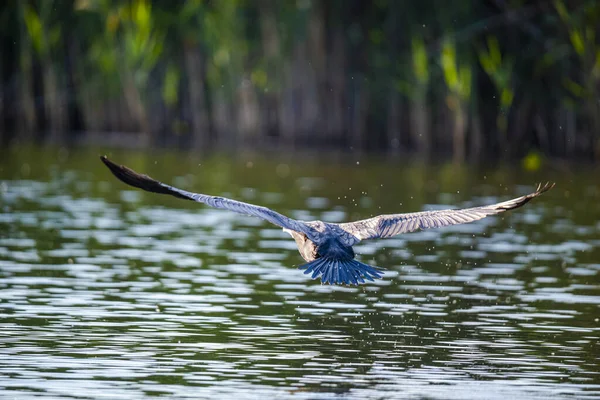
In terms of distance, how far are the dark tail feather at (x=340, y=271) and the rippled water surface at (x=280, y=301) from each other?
1.43ft

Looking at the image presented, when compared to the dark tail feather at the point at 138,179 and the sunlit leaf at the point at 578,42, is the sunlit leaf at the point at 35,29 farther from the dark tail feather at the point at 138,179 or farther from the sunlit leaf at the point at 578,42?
the dark tail feather at the point at 138,179

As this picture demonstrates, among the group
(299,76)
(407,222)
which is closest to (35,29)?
(299,76)

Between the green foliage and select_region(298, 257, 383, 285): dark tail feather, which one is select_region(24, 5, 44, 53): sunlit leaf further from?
select_region(298, 257, 383, 285): dark tail feather

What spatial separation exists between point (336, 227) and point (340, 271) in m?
0.56

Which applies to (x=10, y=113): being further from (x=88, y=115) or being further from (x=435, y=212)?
(x=435, y=212)

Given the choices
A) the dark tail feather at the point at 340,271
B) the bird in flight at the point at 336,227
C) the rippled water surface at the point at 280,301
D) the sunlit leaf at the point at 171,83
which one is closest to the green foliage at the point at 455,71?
the rippled water surface at the point at 280,301

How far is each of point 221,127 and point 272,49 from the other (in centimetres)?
209

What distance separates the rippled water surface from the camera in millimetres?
7277

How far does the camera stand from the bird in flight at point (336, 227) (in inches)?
324

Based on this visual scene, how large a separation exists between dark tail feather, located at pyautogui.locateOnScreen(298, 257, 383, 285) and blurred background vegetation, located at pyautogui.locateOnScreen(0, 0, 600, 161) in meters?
14.6

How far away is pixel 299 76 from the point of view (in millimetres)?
26250

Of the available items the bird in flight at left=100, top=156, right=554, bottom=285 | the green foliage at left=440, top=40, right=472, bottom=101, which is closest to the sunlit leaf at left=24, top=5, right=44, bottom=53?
the green foliage at left=440, top=40, right=472, bottom=101

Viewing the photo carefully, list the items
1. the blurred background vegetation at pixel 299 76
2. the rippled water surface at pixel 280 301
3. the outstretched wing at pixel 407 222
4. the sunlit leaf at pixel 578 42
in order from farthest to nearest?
the blurred background vegetation at pixel 299 76
the sunlit leaf at pixel 578 42
the outstretched wing at pixel 407 222
the rippled water surface at pixel 280 301

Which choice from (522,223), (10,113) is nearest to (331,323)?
(522,223)
